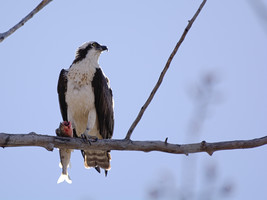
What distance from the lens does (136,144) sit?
5.43 m

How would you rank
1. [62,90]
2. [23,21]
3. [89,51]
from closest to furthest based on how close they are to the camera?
[23,21], [62,90], [89,51]

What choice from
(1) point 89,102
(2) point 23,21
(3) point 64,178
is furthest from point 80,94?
(2) point 23,21

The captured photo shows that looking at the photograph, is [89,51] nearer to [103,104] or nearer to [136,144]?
[103,104]

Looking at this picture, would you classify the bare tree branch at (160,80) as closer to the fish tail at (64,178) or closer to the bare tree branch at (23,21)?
A: the bare tree branch at (23,21)

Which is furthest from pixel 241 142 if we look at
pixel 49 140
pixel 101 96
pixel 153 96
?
pixel 101 96

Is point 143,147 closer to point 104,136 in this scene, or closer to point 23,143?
point 23,143

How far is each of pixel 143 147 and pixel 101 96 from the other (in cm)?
302

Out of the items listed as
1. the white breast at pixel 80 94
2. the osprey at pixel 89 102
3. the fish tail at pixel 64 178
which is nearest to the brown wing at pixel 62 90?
the osprey at pixel 89 102

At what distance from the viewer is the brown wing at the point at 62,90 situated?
8531mm

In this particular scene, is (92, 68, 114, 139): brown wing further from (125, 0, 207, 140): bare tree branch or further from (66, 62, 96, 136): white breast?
(125, 0, 207, 140): bare tree branch

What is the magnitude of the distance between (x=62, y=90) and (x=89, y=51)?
36.8 inches

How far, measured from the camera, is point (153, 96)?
208 inches

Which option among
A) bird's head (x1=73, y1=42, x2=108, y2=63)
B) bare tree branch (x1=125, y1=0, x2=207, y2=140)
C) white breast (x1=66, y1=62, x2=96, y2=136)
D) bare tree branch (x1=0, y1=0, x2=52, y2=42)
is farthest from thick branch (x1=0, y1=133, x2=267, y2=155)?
bird's head (x1=73, y1=42, x2=108, y2=63)

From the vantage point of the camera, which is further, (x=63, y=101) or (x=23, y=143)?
(x=63, y=101)
